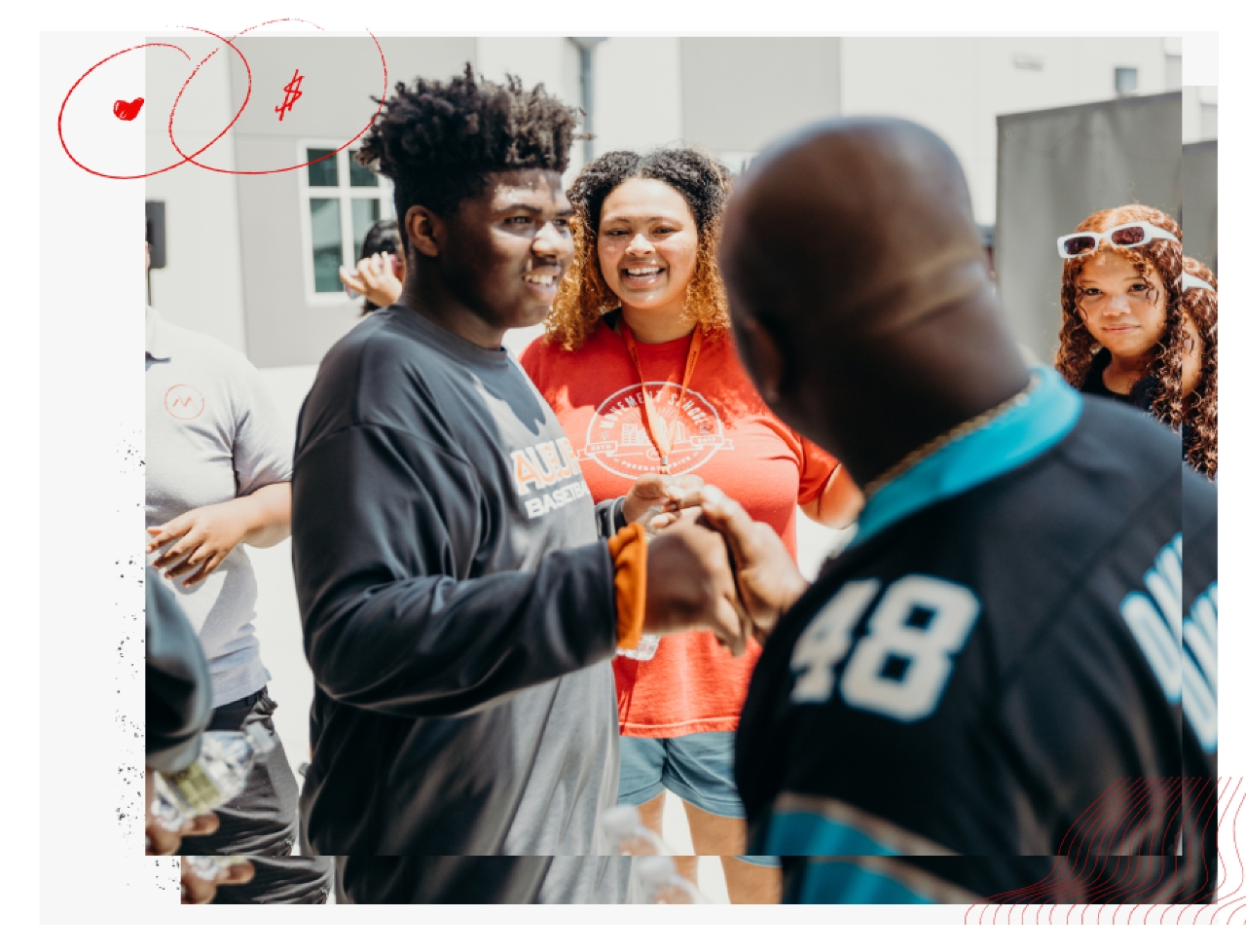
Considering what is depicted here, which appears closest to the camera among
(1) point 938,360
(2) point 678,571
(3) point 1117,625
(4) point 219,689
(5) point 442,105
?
(3) point 1117,625

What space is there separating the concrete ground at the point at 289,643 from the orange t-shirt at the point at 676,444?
4.3 inches

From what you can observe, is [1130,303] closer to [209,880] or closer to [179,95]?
[179,95]

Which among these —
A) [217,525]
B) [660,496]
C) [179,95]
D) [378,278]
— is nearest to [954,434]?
[660,496]

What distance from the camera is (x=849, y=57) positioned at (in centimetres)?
225

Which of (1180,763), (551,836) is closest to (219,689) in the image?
(551,836)

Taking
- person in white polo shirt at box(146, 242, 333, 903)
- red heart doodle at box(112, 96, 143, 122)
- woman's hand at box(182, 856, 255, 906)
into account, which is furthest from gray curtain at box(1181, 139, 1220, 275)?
woman's hand at box(182, 856, 255, 906)

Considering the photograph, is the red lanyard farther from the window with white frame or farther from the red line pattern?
the red line pattern

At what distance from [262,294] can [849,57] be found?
1.39 m

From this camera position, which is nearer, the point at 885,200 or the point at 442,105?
the point at 885,200

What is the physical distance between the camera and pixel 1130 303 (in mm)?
2273

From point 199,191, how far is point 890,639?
6.04 ft

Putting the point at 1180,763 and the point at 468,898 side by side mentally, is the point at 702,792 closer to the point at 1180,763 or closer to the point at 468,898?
the point at 468,898

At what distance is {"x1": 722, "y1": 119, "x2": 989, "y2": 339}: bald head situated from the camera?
138 cm

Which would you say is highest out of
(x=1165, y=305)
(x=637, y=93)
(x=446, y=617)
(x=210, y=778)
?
(x=637, y=93)
